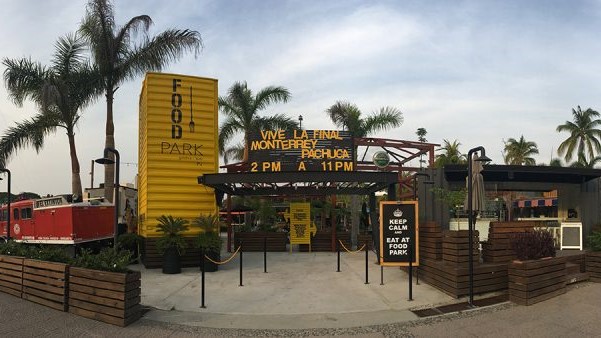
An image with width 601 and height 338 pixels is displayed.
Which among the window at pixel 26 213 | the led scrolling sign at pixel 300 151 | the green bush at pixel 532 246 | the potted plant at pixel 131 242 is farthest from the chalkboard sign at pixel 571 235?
the window at pixel 26 213

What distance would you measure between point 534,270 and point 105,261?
7.93 meters

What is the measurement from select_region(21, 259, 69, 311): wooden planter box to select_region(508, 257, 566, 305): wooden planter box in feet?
26.6

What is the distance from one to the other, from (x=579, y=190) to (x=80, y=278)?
17.3 meters

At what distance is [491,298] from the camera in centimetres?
928

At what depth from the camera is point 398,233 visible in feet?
35.8

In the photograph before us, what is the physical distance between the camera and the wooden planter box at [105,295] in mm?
7422

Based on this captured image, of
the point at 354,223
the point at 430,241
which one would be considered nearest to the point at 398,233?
the point at 430,241

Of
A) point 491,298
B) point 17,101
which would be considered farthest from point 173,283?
point 17,101

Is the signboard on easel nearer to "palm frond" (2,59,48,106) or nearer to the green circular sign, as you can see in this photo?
the green circular sign

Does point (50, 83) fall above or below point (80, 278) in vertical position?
above

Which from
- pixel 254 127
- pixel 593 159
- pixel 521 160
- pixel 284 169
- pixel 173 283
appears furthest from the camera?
pixel 521 160

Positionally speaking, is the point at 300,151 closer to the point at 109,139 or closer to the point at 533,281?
the point at 533,281

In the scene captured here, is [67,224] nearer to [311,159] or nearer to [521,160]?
[311,159]

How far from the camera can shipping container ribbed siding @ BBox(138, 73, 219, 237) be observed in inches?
557
